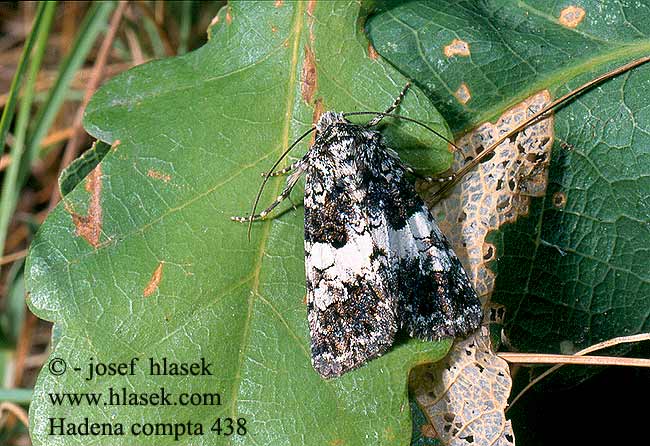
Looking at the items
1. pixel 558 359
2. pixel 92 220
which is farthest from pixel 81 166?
pixel 558 359

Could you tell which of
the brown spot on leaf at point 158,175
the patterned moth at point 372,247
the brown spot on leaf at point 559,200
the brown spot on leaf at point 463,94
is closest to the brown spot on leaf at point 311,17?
the patterned moth at point 372,247

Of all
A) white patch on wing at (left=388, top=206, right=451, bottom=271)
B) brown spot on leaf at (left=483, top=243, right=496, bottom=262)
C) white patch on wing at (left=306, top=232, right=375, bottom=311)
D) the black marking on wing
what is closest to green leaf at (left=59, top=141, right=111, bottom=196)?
white patch on wing at (left=306, top=232, right=375, bottom=311)

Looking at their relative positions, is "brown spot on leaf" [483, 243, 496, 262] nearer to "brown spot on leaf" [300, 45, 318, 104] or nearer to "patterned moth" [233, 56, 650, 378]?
"patterned moth" [233, 56, 650, 378]

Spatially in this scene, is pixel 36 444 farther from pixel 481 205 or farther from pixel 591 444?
pixel 591 444

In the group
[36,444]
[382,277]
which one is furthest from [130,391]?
[382,277]

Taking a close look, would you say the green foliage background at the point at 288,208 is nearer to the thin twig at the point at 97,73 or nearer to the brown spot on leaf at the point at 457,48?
the brown spot on leaf at the point at 457,48

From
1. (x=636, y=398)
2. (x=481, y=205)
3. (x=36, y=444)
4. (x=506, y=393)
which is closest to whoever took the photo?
(x=36, y=444)
